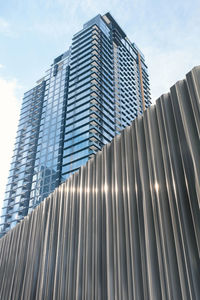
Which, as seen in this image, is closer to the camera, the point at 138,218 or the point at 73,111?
the point at 138,218

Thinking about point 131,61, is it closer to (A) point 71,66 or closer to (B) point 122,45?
(B) point 122,45

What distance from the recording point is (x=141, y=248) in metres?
2.67

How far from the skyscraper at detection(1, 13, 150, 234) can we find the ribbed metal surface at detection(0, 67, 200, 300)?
38439 millimetres

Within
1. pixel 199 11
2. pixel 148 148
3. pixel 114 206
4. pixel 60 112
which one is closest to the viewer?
pixel 148 148

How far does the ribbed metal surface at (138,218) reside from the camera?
7.79 ft

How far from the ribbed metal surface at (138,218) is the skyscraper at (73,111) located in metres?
38.4

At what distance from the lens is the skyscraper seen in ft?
156

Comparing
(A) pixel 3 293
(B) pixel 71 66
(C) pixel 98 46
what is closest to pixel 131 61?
(C) pixel 98 46

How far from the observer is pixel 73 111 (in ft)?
166

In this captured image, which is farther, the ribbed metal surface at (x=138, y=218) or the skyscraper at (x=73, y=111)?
the skyscraper at (x=73, y=111)

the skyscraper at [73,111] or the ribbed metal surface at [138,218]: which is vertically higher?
the skyscraper at [73,111]

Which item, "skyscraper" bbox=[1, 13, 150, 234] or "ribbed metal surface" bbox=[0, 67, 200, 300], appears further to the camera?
"skyscraper" bbox=[1, 13, 150, 234]

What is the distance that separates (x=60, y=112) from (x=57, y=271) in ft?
177

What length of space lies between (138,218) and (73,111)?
161 feet
